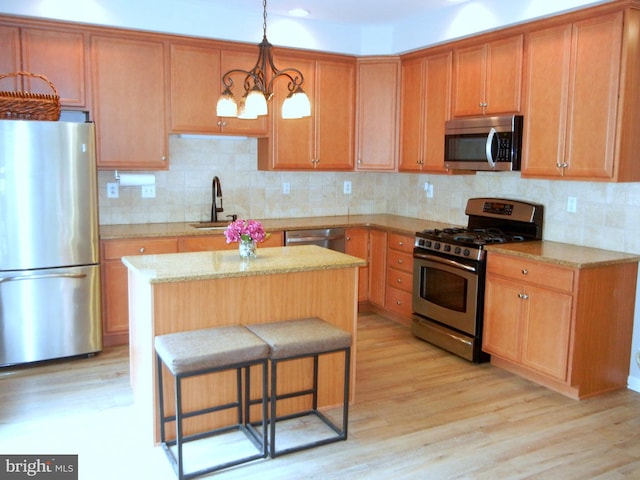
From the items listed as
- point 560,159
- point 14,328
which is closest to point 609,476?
point 560,159

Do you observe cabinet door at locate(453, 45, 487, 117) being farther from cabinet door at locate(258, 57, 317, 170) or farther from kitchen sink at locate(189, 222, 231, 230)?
kitchen sink at locate(189, 222, 231, 230)

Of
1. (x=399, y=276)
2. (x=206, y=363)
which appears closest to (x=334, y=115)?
(x=399, y=276)

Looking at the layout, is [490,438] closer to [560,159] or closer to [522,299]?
[522,299]

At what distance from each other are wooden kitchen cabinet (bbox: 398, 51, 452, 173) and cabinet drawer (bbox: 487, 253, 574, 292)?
1182 mm

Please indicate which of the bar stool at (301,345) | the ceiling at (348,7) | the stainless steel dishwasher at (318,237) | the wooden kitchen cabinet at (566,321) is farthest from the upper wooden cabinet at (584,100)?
the bar stool at (301,345)

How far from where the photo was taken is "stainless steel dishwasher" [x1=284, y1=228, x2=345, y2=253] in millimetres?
4910

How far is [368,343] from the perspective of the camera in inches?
178

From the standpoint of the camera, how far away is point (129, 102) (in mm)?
4375

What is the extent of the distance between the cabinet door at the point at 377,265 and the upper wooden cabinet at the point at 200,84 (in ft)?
5.25

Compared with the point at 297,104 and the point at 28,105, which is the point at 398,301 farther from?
the point at 28,105

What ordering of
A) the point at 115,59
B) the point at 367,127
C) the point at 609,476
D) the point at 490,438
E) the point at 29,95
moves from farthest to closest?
1. the point at 367,127
2. the point at 115,59
3. the point at 29,95
4. the point at 490,438
5. the point at 609,476

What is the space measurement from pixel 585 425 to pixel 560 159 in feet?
5.52
